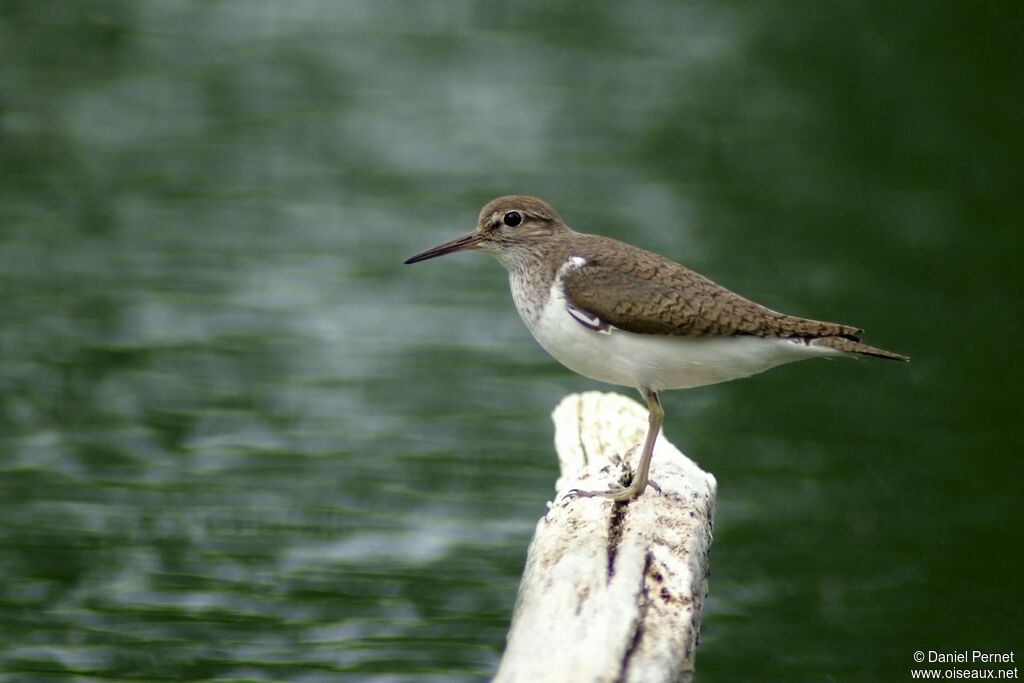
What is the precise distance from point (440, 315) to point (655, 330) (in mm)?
7653

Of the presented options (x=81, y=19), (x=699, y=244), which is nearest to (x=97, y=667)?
(x=699, y=244)

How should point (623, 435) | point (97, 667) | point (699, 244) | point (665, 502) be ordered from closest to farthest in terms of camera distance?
point (665, 502)
point (623, 435)
point (97, 667)
point (699, 244)

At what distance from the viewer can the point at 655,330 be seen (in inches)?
350

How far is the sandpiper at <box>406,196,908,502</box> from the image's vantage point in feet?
28.6

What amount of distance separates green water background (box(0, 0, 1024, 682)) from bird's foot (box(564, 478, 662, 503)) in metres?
3.34

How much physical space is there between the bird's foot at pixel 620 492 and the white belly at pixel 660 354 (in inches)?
30.1

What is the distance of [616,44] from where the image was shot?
22516 mm

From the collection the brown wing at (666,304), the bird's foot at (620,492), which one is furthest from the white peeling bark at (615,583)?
the brown wing at (666,304)

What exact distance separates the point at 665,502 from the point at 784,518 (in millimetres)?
5384

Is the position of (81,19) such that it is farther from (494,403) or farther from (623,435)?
(623,435)

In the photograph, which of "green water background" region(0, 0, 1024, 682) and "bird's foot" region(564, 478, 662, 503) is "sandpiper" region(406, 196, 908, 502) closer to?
"bird's foot" region(564, 478, 662, 503)

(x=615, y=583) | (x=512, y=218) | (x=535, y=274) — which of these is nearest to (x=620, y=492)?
(x=615, y=583)

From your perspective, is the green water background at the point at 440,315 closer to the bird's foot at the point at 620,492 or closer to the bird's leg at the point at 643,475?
the bird's leg at the point at 643,475

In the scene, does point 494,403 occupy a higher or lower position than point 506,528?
higher
